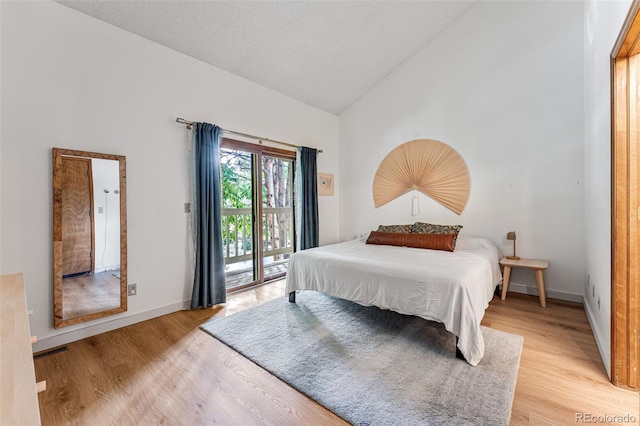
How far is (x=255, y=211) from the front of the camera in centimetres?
376

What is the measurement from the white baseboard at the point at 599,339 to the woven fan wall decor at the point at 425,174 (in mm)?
1615

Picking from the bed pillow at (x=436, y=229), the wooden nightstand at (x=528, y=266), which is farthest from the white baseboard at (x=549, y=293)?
the bed pillow at (x=436, y=229)

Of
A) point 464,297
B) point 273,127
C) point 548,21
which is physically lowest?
point 464,297

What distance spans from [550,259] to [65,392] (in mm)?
4426

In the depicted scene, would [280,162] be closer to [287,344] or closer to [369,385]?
[287,344]

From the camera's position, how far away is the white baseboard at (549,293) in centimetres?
296

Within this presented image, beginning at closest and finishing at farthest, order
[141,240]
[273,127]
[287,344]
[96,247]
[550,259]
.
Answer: [287,344] → [96,247] → [141,240] → [550,259] → [273,127]

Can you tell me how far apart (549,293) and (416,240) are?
1.57 meters

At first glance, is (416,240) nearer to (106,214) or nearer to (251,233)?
(251,233)

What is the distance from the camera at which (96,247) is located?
7.95 feet

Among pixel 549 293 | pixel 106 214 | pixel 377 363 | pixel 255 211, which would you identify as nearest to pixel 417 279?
pixel 377 363

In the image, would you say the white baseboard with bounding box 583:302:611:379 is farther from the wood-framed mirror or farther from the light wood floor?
the wood-framed mirror

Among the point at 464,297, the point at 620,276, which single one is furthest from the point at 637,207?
the point at 464,297

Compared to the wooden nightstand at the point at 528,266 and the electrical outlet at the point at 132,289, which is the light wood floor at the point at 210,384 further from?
the wooden nightstand at the point at 528,266
